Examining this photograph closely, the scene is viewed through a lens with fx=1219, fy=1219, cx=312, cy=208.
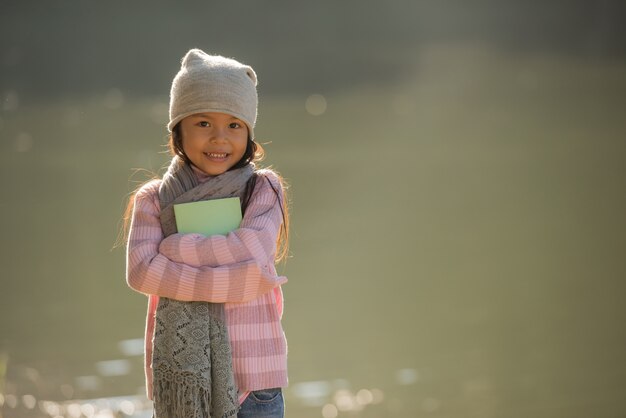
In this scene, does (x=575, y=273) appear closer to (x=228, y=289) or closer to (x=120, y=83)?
(x=228, y=289)

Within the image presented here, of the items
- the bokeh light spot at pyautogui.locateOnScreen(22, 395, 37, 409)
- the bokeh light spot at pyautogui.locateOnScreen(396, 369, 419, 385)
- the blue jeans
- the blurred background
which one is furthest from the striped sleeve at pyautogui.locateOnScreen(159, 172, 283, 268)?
the bokeh light spot at pyautogui.locateOnScreen(396, 369, 419, 385)

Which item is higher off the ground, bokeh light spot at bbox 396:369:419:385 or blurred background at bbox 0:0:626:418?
blurred background at bbox 0:0:626:418

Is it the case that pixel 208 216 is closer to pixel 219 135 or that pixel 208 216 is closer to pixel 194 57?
pixel 219 135

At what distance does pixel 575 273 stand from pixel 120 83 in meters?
5.38

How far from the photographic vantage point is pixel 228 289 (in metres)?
2.09

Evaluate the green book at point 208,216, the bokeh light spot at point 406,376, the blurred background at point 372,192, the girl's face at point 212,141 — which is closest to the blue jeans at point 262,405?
the green book at point 208,216

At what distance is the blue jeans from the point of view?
2135mm

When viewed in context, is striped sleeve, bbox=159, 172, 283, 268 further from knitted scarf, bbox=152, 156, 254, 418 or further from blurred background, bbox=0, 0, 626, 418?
blurred background, bbox=0, 0, 626, 418

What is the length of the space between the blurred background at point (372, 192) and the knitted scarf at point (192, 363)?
1.38 meters

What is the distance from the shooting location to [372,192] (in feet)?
20.8

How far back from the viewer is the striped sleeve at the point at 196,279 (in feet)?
6.84

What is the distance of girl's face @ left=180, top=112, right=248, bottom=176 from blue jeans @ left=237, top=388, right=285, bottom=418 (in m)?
0.40

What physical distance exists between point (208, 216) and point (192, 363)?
10.5 inches

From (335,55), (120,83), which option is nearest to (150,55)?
(120,83)
